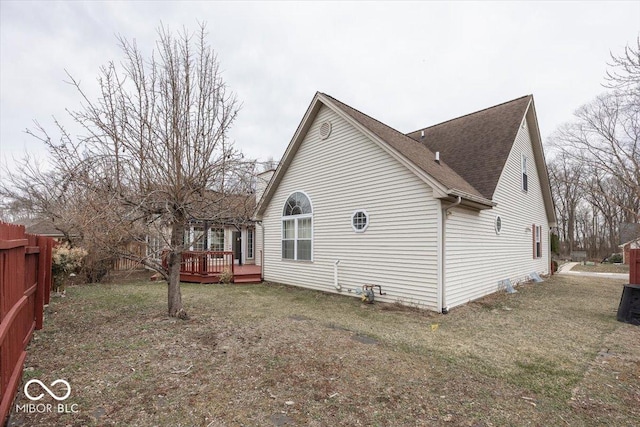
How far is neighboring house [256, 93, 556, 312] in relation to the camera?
7.10 meters

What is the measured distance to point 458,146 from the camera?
36.0 feet

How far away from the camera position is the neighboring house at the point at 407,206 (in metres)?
7.10

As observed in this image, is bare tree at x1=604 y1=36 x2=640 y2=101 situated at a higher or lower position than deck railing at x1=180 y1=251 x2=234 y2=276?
higher

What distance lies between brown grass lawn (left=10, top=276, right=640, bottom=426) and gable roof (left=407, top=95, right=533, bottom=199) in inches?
164

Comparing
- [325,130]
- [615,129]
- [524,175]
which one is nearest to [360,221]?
[325,130]

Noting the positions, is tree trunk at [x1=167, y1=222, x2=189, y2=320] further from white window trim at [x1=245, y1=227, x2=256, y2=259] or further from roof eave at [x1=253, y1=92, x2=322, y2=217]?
white window trim at [x1=245, y1=227, x2=256, y2=259]

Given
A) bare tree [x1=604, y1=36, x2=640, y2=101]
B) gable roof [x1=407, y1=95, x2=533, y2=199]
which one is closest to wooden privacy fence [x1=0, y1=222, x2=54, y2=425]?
bare tree [x1=604, y1=36, x2=640, y2=101]

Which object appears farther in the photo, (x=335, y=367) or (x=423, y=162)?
(x=423, y=162)

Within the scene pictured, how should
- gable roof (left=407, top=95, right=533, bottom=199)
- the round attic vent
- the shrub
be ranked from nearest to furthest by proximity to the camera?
1. the shrub
2. gable roof (left=407, top=95, right=533, bottom=199)
3. the round attic vent

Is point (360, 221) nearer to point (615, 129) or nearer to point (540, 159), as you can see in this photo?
point (540, 159)

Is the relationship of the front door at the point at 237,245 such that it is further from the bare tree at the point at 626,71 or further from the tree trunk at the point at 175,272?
the bare tree at the point at 626,71

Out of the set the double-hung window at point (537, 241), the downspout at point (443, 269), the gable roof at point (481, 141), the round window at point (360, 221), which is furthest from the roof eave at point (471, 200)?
the double-hung window at point (537, 241)

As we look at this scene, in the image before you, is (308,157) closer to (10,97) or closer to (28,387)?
(28,387)

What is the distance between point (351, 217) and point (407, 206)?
70.8 inches
